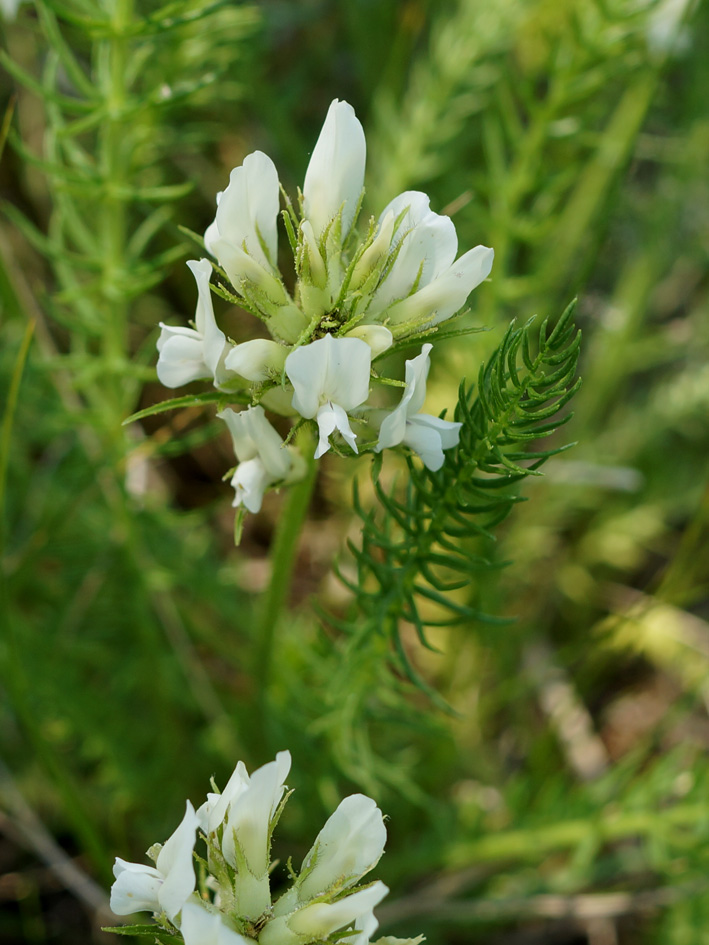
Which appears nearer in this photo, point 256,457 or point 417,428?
point 417,428

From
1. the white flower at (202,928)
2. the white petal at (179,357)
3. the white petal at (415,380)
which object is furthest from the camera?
the white petal at (179,357)

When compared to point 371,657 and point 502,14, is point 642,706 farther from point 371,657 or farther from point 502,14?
point 502,14

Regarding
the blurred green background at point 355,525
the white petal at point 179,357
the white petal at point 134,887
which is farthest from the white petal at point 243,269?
the white petal at point 134,887

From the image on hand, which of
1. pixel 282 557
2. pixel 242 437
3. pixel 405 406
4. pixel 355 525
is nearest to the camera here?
pixel 405 406

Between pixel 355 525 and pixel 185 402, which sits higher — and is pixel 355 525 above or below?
above

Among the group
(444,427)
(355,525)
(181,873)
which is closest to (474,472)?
(444,427)

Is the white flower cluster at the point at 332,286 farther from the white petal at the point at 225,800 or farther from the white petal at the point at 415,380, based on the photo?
the white petal at the point at 225,800

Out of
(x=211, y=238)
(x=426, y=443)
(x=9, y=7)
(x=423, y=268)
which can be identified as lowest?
(x=426, y=443)

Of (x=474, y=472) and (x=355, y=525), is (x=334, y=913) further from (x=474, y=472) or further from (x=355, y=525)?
(x=355, y=525)

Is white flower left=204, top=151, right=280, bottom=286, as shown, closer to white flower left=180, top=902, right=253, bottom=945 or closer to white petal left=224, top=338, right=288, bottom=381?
white petal left=224, top=338, right=288, bottom=381
